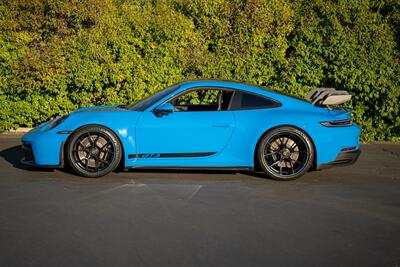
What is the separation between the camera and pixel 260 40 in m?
10.6

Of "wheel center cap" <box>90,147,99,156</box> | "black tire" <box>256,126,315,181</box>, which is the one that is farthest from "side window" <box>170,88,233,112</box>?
"wheel center cap" <box>90,147,99,156</box>

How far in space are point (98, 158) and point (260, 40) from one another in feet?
15.5

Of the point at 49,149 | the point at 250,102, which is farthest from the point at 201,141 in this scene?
the point at 49,149

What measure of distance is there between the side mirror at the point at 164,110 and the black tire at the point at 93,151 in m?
0.60

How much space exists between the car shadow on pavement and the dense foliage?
1.78 m

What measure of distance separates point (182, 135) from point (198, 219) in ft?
6.29

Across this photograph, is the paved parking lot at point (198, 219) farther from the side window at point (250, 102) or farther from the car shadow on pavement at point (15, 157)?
the side window at point (250, 102)

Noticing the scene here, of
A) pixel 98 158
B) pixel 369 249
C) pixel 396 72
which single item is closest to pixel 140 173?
pixel 98 158

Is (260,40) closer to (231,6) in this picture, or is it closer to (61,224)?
(231,6)

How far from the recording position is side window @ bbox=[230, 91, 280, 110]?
721 centimetres

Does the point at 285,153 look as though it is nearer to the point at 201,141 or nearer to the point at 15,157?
the point at 201,141

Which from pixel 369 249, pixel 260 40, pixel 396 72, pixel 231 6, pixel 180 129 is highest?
A: pixel 231 6

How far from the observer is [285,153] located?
711cm

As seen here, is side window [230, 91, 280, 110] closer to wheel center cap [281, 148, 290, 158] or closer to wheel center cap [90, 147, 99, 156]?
wheel center cap [281, 148, 290, 158]
